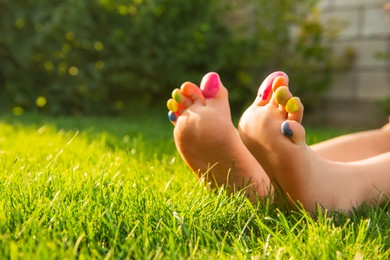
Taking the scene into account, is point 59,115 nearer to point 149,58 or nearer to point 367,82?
point 149,58

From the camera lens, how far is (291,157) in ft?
3.95

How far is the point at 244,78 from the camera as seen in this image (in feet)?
15.9

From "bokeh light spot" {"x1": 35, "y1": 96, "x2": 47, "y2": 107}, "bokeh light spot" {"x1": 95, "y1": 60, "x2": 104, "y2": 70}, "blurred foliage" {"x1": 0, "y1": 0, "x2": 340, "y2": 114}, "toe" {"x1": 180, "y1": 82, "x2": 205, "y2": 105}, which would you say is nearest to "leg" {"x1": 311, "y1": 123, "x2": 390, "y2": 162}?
"toe" {"x1": 180, "y1": 82, "x2": 205, "y2": 105}

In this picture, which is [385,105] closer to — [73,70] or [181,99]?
[73,70]

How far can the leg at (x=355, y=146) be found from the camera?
178 cm

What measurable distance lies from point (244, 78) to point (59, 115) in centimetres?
152

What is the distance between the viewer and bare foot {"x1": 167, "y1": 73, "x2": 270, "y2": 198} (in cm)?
135

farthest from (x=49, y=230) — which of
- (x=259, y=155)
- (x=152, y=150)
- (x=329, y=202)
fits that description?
(x=152, y=150)

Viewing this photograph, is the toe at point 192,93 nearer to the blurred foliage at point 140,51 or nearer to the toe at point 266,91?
the toe at point 266,91

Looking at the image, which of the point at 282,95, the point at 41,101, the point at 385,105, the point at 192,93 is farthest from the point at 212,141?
the point at 41,101

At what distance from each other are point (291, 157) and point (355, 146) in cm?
68

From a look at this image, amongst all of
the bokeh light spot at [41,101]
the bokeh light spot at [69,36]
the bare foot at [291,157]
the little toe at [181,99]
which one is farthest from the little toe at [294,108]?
the bokeh light spot at [41,101]

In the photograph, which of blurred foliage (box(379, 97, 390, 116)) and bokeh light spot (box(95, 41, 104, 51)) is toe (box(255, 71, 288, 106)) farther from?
bokeh light spot (box(95, 41, 104, 51))

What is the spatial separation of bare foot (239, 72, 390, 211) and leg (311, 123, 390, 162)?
Result: 406 mm
